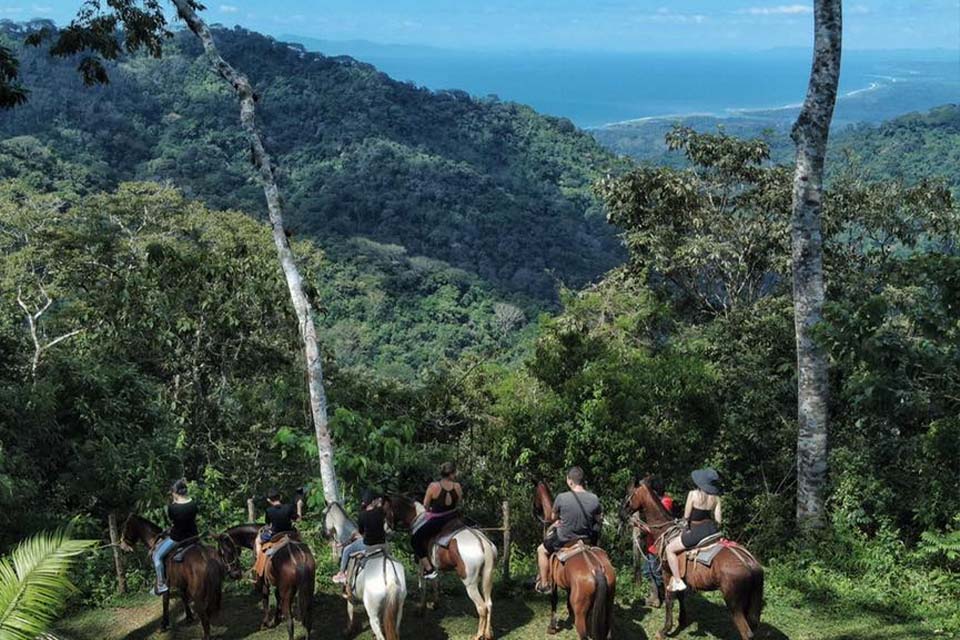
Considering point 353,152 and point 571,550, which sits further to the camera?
point 353,152

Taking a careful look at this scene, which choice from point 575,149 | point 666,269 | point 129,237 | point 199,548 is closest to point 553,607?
point 199,548

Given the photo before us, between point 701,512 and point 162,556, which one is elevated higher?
point 701,512

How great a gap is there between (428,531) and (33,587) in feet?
15.0

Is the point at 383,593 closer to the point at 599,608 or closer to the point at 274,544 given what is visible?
the point at 274,544

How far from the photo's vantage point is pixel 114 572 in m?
9.66

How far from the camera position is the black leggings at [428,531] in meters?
8.46

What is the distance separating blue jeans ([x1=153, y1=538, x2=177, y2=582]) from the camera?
7.98 metres

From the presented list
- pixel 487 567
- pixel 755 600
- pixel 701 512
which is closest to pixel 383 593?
pixel 487 567

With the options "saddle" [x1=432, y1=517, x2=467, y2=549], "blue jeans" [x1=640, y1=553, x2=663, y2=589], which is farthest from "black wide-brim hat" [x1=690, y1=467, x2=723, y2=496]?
"saddle" [x1=432, y1=517, x2=467, y2=549]

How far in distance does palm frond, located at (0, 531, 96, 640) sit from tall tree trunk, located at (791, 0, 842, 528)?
26.7 feet

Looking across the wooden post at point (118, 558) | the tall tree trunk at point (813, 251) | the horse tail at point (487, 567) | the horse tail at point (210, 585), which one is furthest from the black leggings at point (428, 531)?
the tall tree trunk at point (813, 251)

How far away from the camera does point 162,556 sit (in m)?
8.00

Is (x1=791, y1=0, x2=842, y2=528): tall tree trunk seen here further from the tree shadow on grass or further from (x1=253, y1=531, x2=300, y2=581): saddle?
(x1=253, y1=531, x2=300, y2=581): saddle

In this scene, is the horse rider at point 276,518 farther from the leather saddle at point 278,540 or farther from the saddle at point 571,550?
the saddle at point 571,550
